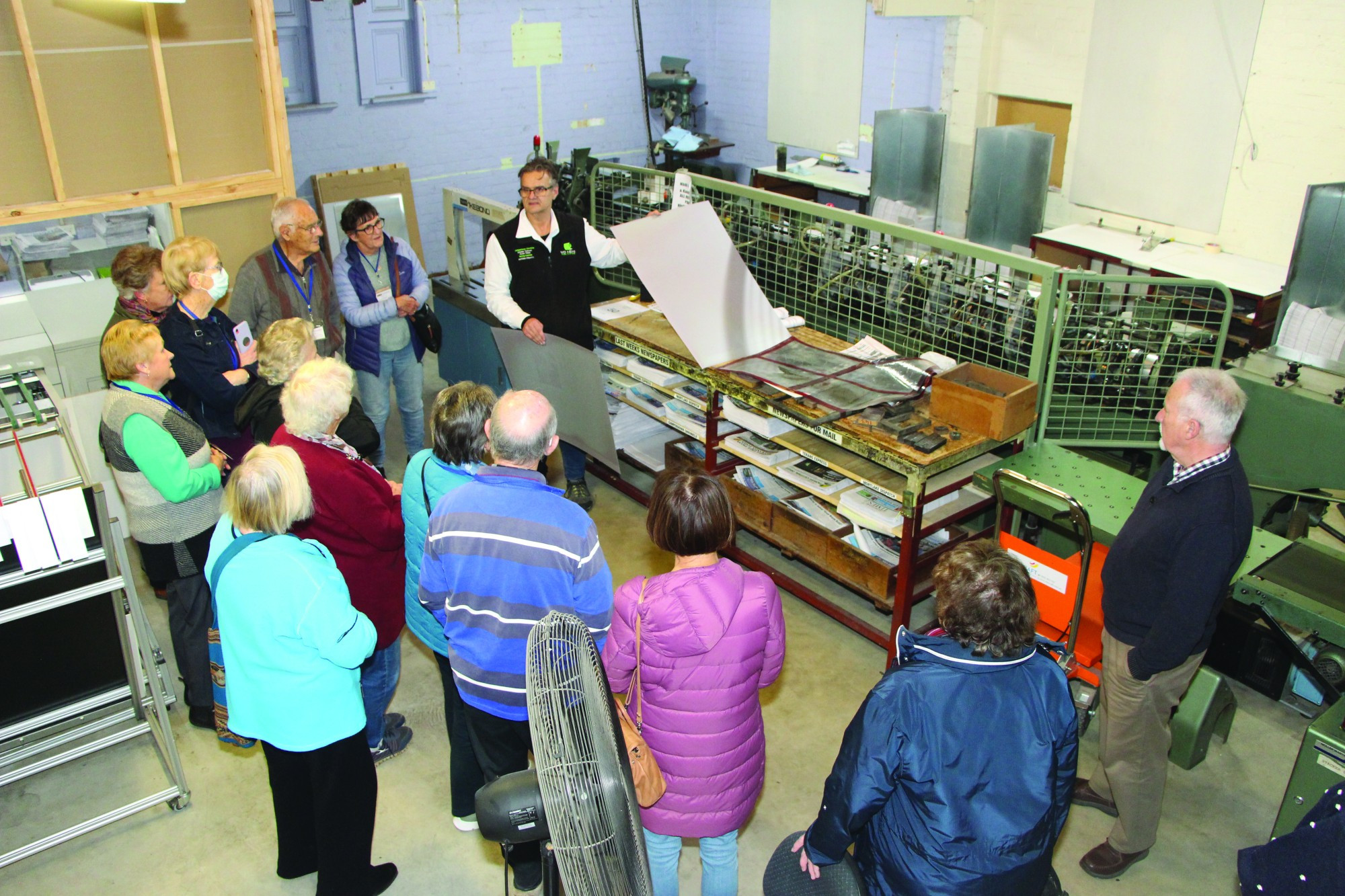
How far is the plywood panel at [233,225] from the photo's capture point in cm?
514

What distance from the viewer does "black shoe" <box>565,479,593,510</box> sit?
4.76 m

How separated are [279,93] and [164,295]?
6.81 ft

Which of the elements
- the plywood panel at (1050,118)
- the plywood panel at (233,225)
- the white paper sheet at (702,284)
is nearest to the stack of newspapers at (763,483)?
the white paper sheet at (702,284)

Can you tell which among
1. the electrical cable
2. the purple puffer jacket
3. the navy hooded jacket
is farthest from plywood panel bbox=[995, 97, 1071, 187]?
the navy hooded jacket

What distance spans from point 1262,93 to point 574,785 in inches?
238

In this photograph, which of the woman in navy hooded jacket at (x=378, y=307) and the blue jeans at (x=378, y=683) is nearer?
the blue jeans at (x=378, y=683)

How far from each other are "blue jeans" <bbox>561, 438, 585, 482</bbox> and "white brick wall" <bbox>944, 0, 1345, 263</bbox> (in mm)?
4194

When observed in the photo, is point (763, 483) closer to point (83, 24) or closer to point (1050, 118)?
point (83, 24)

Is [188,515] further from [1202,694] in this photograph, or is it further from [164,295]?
[1202,694]

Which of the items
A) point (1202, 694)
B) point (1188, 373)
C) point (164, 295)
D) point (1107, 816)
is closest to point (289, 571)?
point (164, 295)

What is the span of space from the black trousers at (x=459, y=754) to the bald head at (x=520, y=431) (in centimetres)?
73

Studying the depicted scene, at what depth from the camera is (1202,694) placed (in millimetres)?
3217

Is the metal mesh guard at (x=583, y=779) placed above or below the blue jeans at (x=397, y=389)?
above

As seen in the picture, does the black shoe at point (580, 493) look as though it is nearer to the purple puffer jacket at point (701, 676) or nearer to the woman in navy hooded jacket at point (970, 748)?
the purple puffer jacket at point (701, 676)
